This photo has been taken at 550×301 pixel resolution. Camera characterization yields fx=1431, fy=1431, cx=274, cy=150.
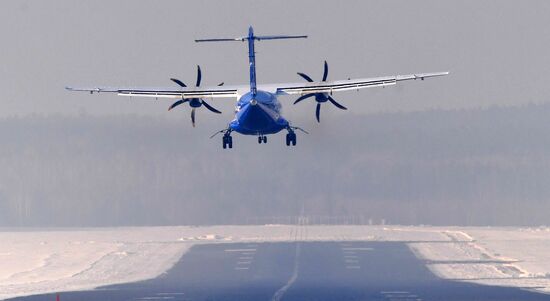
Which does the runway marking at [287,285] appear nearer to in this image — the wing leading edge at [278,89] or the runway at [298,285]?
the runway at [298,285]

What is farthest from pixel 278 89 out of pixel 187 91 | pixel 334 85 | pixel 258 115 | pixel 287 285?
pixel 287 285

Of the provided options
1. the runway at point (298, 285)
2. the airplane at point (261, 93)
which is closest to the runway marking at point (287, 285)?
the runway at point (298, 285)

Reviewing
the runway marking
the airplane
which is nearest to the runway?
the runway marking

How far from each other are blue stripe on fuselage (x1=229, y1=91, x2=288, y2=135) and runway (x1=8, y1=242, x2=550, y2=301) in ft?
97.0

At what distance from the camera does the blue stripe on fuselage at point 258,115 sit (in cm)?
12925

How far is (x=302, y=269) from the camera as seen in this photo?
623ft

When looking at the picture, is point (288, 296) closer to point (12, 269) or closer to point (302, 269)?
point (302, 269)

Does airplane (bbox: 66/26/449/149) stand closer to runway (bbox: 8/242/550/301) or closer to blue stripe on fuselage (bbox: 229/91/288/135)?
blue stripe on fuselage (bbox: 229/91/288/135)

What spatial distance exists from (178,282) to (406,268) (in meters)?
33.4

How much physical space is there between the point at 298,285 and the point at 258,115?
4738 cm

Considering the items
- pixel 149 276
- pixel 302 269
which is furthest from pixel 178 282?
pixel 302 269

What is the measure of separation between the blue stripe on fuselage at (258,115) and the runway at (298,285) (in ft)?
97.0

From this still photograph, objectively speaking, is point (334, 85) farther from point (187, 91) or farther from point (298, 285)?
point (298, 285)

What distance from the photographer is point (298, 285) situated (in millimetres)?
172375
